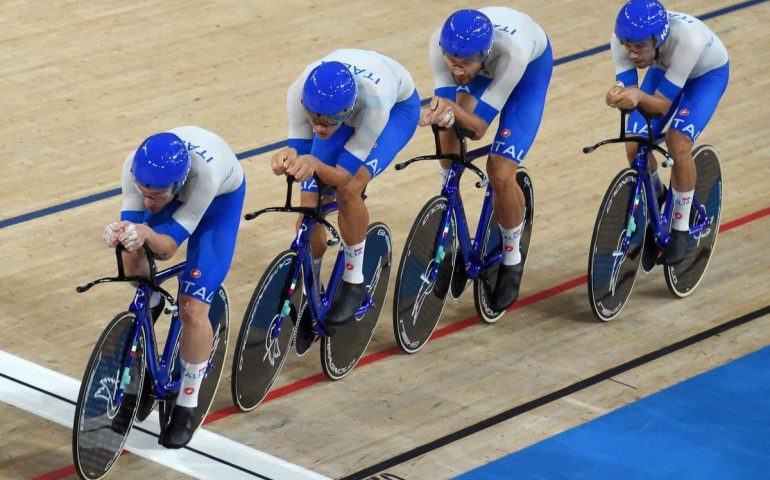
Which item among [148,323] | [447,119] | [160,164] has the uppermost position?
[160,164]

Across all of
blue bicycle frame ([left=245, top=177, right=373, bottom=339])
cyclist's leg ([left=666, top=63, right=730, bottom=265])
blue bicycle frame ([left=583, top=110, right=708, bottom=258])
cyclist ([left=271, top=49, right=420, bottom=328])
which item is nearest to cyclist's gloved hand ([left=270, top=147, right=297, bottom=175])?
cyclist ([left=271, top=49, right=420, bottom=328])

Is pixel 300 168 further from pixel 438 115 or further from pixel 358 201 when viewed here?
pixel 438 115

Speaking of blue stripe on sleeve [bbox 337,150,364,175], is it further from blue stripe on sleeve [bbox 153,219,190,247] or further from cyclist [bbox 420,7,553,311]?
blue stripe on sleeve [bbox 153,219,190,247]

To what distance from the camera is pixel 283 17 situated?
1083 centimetres

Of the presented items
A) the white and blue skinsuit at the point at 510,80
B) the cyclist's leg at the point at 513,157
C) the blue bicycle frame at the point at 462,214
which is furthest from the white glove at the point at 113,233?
the cyclist's leg at the point at 513,157

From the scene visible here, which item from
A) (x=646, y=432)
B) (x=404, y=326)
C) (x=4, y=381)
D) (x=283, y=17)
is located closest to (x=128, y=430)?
(x=4, y=381)

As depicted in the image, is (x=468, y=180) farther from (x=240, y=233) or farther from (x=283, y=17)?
(x=283, y=17)

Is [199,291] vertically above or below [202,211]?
below

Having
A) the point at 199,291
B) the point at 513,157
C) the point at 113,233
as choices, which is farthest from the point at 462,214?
the point at 113,233

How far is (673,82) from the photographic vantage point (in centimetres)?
666

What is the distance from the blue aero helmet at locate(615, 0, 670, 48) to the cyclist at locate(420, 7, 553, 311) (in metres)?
0.34

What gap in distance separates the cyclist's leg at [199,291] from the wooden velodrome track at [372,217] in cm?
22

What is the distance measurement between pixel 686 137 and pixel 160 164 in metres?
2.59

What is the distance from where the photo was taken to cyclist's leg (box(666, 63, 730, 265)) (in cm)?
677
